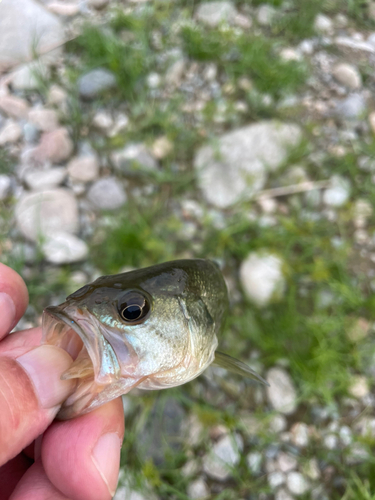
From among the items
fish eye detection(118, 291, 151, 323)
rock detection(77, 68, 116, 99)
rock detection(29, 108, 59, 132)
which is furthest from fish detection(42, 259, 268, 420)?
rock detection(77, 68, 116, 99)

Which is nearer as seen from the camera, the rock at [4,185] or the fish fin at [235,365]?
the fish fin at [235,365]

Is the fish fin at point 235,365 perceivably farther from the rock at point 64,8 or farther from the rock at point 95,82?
the rock at point 64,8

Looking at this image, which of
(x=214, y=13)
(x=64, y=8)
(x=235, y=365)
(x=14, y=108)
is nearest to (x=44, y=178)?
(x=14, y=108)

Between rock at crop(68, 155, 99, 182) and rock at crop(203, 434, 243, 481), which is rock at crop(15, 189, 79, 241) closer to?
rock at crop(68, 155, 99, 182)

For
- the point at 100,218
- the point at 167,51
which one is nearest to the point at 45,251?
the point at 100,218

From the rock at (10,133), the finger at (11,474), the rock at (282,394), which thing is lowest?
the rock at (282,394)

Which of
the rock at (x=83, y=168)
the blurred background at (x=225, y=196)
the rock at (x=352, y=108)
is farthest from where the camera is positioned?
the rock at (x=352, y=108)

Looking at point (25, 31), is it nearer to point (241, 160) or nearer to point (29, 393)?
point (241, 160)

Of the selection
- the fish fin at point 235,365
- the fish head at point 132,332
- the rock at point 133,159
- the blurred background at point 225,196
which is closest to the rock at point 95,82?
the blurred background at point 225,196
